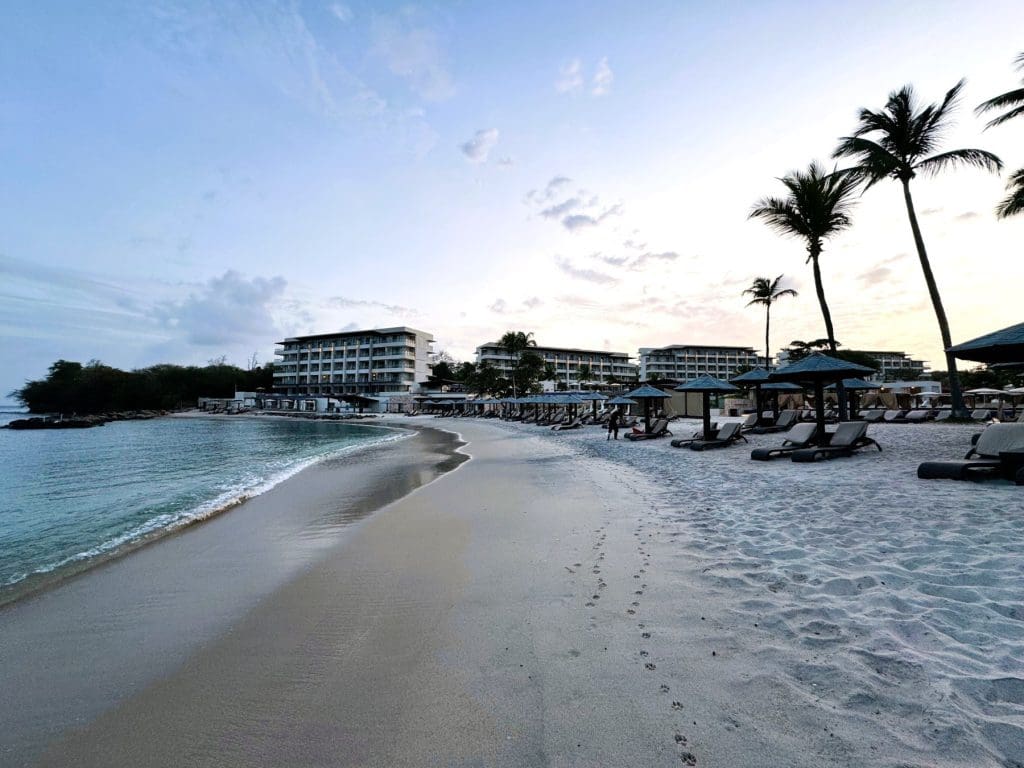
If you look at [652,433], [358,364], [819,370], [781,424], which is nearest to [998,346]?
[819,370]

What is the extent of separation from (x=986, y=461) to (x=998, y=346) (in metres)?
2.06

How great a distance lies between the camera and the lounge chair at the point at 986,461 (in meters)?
7.03

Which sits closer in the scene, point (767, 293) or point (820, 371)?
point (820, 371)

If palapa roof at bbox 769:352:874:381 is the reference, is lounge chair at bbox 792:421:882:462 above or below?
below

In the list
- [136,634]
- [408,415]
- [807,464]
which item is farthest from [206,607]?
[408,415]

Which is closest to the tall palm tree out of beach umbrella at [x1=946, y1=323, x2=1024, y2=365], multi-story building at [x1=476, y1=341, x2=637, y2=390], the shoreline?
beach umbrella at [x1=946, y1=323, x2=1024, y2=365]

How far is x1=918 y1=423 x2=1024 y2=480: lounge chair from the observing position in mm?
7030

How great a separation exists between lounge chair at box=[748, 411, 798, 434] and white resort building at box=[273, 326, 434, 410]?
77531 mm

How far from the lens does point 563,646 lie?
3254 millimetres

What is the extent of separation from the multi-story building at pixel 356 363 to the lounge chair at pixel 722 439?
269ft

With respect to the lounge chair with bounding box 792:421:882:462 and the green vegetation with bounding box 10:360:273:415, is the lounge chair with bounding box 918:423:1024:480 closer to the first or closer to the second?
the lounge chair with bounding box 792:421:882:462

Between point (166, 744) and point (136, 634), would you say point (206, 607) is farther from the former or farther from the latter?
point (166, 744)

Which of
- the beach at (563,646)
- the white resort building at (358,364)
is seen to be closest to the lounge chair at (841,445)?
the beach at (563,646)

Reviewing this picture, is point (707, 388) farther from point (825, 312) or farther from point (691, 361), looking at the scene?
point (691, 361)
